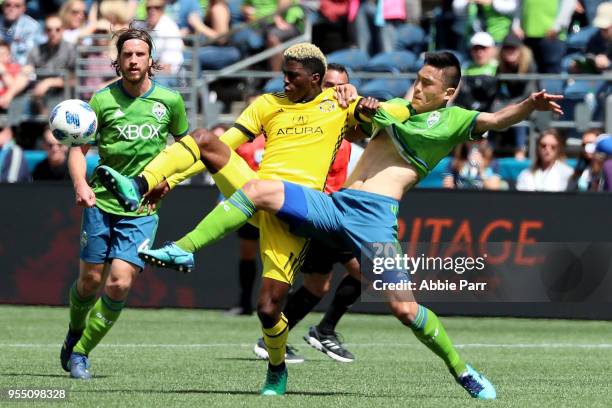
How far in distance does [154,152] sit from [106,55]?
9.52 metres

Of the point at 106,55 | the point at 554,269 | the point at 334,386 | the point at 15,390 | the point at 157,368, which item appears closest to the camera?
the point at 15,390

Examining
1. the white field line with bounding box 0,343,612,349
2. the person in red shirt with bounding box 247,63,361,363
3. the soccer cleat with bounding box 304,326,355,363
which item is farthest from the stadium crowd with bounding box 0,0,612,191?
the soccer cleat with bounding box 304,326,355,363

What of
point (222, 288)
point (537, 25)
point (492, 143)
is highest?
point (537, 25)

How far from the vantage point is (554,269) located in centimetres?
1519

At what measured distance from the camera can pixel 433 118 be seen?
880 centimetres

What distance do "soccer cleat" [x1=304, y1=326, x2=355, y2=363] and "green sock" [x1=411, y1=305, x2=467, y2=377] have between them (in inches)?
104

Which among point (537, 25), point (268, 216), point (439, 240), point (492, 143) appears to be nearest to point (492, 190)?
point (439, 240)

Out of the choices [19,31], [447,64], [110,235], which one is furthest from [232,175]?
[19,31]

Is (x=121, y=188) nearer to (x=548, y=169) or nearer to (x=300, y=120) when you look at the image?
(x=300, y=120)

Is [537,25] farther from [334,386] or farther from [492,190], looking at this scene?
[334,386]

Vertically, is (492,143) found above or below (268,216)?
below

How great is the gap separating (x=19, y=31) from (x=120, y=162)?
36.7 ft

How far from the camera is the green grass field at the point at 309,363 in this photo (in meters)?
8.54

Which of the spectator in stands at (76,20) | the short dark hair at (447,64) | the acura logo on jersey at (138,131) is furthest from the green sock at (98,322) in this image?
the spectator in stands at (76,20)
